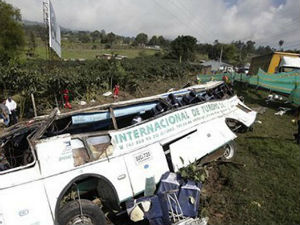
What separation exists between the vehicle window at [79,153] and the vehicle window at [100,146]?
12cm

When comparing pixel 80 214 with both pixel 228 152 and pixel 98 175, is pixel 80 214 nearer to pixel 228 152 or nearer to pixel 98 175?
pixel 98 175

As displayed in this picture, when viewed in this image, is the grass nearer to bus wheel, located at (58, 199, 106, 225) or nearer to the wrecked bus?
the wrecked bus

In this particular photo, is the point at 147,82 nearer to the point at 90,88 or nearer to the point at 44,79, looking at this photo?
the point at 90,88

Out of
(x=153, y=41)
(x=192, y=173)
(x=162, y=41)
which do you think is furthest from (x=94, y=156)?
(x=162, y=41)

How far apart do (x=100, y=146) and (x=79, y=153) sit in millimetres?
382

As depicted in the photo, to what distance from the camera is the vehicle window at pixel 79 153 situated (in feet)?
11.1

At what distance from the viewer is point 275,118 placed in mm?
11023

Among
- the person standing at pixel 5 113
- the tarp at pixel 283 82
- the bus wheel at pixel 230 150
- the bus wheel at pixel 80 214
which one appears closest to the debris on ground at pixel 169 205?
the bus wheel at pixel 80 214

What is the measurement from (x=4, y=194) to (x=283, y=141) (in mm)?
8563

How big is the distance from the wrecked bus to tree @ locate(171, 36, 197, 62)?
56432mm

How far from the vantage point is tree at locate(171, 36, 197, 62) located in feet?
200

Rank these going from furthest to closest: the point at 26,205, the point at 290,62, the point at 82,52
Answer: the point at 82,52
the point at 290,62
the point at 26,205

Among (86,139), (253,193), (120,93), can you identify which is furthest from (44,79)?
(253,193)

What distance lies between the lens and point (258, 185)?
4.97m
